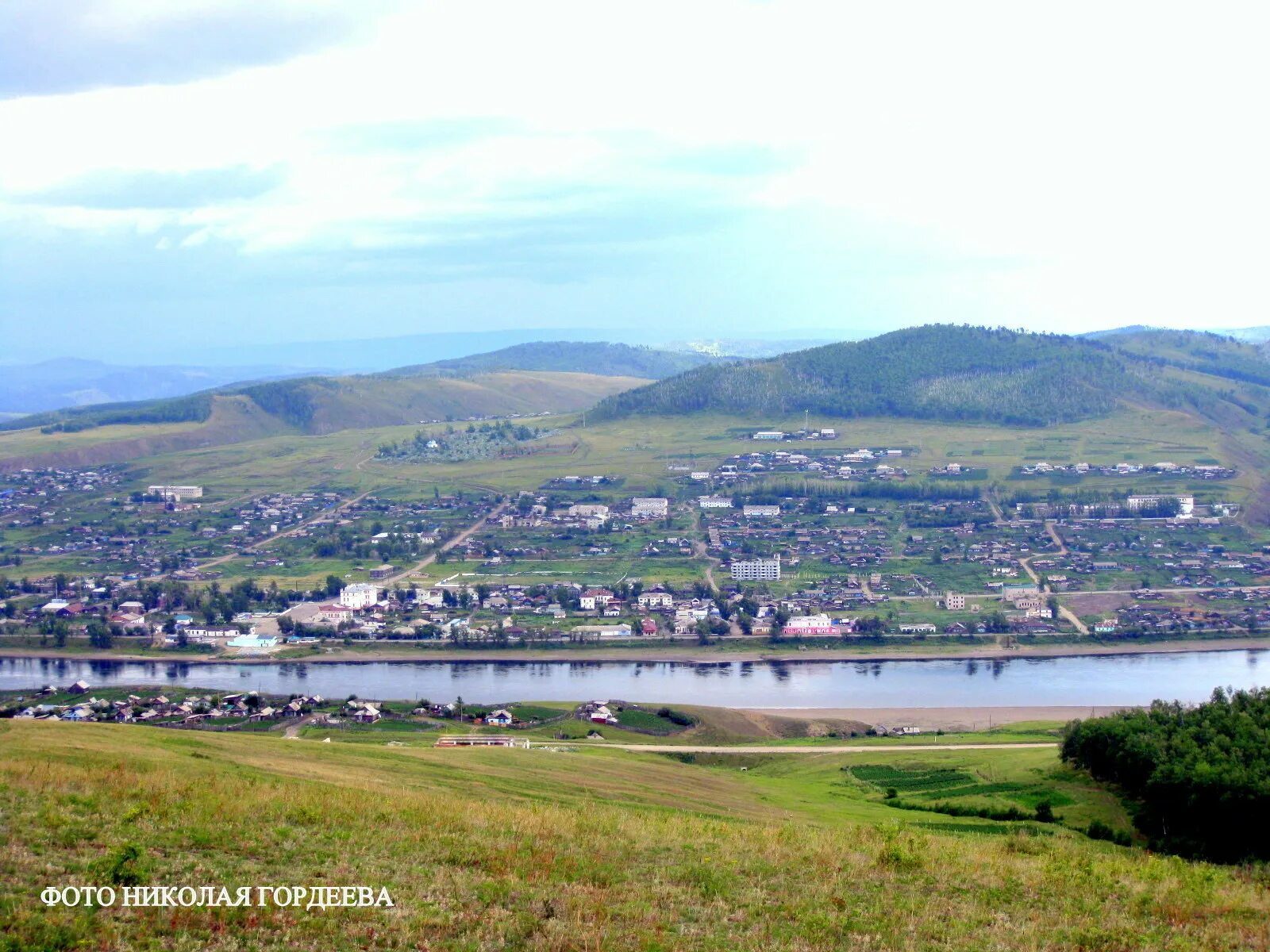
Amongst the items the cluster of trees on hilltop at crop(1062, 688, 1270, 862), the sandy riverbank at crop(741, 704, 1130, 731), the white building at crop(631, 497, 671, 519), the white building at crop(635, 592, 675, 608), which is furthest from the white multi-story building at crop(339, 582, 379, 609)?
the cluster of trees on hilltop at crop(1062, 688, 1270, 862)

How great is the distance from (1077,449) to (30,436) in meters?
73.0

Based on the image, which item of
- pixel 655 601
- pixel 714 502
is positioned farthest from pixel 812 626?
pixel 714 502

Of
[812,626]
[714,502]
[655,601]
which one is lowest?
[812,626]

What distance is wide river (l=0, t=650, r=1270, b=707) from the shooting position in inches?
1229

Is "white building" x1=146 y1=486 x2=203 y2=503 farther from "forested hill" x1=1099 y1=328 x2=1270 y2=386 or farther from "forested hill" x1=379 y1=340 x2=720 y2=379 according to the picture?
"forested hill" x1=379 y1=340 x2=720 y2=379

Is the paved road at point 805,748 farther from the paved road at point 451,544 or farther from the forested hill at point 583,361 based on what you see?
the forested hill at point 583,361

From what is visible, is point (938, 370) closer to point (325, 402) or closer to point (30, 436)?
point (325, 402)

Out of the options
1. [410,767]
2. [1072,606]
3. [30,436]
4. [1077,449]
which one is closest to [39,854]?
[410,767]

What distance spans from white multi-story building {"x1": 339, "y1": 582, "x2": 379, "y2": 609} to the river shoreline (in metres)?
4.38

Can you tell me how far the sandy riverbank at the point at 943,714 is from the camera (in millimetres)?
27703

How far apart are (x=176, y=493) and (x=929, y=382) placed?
173 ft

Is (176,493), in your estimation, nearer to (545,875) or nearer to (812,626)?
(812,626)

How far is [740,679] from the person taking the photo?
33.8 m

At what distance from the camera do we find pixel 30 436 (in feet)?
277
